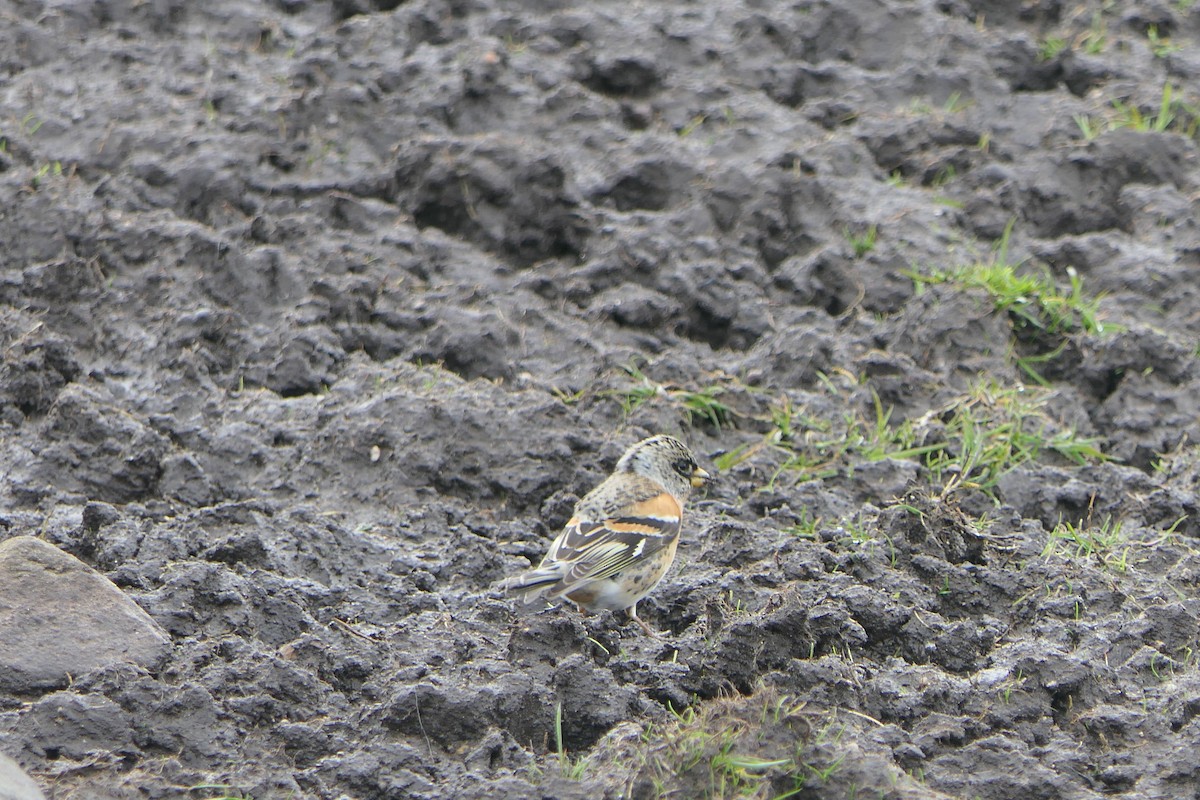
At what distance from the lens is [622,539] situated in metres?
5.67

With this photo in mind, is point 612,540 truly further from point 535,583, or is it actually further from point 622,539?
point 535,583

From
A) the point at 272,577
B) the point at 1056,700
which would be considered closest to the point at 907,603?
the point at 1056,700

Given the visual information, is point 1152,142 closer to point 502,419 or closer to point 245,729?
point 502,419

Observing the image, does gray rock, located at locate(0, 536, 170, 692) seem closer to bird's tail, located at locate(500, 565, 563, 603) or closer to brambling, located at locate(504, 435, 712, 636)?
bird's tail, located at locate(500, 565, 563, 603)

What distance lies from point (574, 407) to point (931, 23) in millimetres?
4248

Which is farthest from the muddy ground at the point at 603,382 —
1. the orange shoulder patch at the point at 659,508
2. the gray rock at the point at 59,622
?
the orange shoulder patch at the point at 659,508

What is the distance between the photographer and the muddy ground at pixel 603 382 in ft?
15.8

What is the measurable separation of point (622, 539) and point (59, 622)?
1.84m

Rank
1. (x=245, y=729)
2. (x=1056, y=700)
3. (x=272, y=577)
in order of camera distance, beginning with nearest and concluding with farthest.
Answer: (x=245, y=729) < (x=1056, y=700) < (x=272, y=577)

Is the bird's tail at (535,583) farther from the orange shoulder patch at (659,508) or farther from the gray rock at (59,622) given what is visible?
the gray rock at (59,622)

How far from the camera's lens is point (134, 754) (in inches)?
180

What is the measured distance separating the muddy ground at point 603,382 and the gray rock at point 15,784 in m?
0.18

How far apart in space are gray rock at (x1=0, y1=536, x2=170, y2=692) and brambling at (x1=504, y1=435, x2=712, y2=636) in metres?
1.23

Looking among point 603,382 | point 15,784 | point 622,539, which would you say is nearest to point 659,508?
point 622,539
